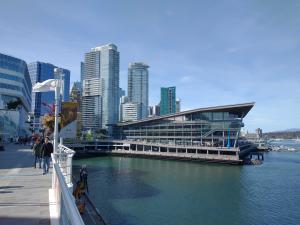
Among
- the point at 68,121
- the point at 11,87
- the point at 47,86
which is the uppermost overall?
the point at 11,87

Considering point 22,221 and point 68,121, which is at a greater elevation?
point 68,121

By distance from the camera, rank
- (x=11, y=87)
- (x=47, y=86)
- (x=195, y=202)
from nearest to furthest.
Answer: (x=47, y=86), (x=195, y=202), (x=11, y=87)

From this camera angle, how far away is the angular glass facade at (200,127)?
10038 centimetres

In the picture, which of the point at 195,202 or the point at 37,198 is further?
the point at 195,202

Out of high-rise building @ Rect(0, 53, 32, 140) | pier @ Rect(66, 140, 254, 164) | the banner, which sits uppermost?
high-rise building @ Rect(0, 53, 32, 140)

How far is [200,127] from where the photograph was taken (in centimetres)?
10625

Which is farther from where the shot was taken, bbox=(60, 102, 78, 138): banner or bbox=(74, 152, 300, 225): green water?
bbox=(74, 152, 300, 225): green water

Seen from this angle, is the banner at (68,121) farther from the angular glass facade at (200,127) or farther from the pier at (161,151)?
the angular glass facade at (200,127)

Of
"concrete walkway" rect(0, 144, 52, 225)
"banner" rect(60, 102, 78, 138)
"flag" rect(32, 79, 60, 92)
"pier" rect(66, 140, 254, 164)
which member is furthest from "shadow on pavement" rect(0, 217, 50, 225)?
"pier" rect(66, 140, 254, 164)

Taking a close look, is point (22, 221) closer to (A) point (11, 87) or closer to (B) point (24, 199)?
(B) point (24, 199)

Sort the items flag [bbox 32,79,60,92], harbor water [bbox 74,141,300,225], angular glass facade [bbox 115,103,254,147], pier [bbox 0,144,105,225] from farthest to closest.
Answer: angular glass facade [bbox 115,103,254,147] < harbor water [bbox 74,141,300,225] < flag [bbox 32,79,60,92] < pier [bbox 0,144,105,225]

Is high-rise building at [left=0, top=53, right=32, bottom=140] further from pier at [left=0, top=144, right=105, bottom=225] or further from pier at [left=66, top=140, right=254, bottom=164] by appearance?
pier at [left=0, top=144, right=105, bottom=225]

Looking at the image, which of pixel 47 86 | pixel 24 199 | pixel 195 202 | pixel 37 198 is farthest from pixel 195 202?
pixel 24 199

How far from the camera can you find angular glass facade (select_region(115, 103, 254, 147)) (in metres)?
100
